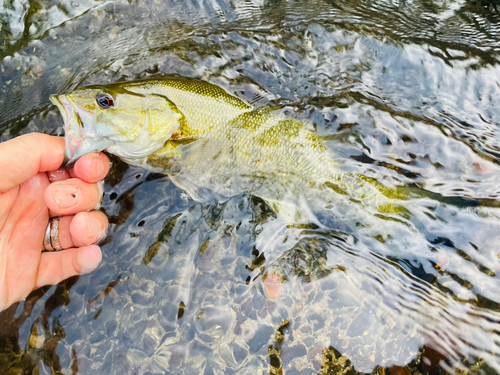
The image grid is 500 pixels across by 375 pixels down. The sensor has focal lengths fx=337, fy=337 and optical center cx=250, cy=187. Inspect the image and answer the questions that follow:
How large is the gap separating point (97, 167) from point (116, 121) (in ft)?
1.51

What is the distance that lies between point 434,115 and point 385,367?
8.96 feet

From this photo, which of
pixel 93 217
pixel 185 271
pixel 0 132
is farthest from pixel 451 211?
pixel 0 132

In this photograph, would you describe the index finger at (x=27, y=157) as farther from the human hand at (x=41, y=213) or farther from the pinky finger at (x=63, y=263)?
the pinky finger at (x=63, y=263)

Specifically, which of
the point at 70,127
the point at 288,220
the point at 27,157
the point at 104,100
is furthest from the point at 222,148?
the point at 27,157

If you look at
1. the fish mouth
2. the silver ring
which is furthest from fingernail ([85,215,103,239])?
the fish mouth

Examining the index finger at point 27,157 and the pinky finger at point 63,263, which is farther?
the pinky finger at point 63,263

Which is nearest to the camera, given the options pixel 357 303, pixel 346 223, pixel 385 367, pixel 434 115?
pixel 385 367

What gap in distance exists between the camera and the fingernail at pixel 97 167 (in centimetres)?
296

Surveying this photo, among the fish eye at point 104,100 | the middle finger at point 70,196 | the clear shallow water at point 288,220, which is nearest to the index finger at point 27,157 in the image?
the middle finger at point 70,196

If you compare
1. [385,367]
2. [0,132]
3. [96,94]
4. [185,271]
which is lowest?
[385,367]

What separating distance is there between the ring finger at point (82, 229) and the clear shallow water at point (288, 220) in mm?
218

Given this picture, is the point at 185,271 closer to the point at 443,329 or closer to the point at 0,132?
the point at 443,329

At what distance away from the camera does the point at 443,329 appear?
304 cm

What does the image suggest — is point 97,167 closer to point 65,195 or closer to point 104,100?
point 65,195
